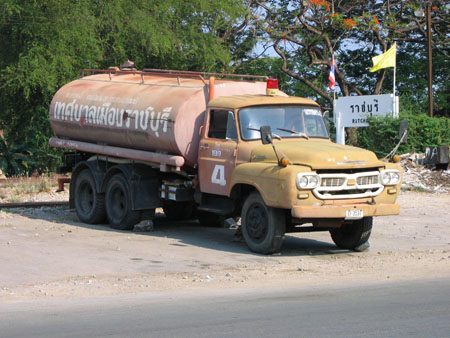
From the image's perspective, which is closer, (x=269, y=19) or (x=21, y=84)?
(x=21, y=84)

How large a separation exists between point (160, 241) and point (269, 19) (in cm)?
2570

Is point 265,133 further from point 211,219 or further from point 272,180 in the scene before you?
point 211,219

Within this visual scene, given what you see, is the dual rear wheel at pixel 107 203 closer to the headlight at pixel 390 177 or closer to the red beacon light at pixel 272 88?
the red beacon light at pixel 272 88

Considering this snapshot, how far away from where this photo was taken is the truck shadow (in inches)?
502

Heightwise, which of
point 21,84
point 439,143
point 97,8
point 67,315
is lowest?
point 67,315

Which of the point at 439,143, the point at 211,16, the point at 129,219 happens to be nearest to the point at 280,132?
the point at 129,219

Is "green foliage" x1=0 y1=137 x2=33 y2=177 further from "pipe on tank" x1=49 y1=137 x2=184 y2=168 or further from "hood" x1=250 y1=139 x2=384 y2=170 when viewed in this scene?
"hood" x1=250 y1=139 x2=384 y2=170

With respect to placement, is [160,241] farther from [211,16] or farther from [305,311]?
[211,16]

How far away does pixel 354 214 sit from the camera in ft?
37.5

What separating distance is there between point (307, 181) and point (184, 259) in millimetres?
2248

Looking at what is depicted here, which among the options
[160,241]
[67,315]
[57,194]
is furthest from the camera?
[57,194]

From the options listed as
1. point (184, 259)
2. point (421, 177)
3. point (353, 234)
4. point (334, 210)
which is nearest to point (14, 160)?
point (421, 177)

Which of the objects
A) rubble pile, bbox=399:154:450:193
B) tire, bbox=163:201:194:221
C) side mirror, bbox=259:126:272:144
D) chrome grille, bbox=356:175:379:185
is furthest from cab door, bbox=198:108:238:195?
rubble pile, bbox=399:154:450:193

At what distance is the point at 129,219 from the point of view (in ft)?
49.2
